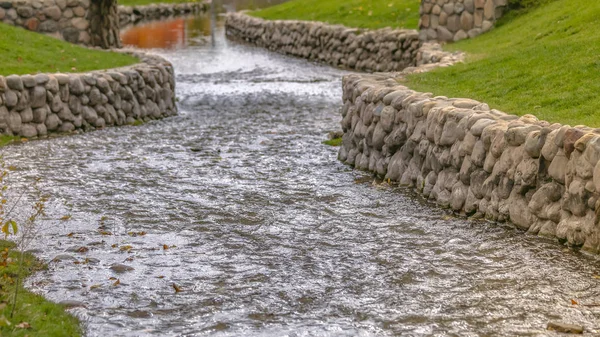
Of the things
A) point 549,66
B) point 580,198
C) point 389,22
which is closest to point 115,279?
point 580,198

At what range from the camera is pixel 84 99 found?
715 inches

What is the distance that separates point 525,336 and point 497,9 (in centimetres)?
1726

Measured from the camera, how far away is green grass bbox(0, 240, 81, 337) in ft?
23.7

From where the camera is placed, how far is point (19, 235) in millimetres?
10320

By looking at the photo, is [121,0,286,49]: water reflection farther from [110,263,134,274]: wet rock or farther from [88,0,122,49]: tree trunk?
[110,263,134,274]: wet rock

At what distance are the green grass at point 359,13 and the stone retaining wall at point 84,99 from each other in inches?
424

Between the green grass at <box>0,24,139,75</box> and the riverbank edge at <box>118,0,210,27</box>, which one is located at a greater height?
the green grass at <box>0,24,139,75</box>

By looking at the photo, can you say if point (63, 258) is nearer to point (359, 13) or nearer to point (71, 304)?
point (71, 304)

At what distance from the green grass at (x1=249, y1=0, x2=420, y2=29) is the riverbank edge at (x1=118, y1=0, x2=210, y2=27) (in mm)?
12009

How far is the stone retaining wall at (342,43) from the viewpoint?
91.8ft

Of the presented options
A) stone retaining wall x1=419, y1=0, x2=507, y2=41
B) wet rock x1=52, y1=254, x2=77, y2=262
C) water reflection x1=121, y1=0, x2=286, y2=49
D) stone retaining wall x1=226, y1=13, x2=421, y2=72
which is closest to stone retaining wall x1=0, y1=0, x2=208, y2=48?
stone retaining wall x1=226, y1=13, x2=421, y2=72

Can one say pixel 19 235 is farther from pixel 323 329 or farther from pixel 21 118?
pixel 21 118

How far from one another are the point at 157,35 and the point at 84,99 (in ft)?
80.4

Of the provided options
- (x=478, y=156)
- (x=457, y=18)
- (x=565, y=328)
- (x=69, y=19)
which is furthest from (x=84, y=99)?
(x=565, y=328)
